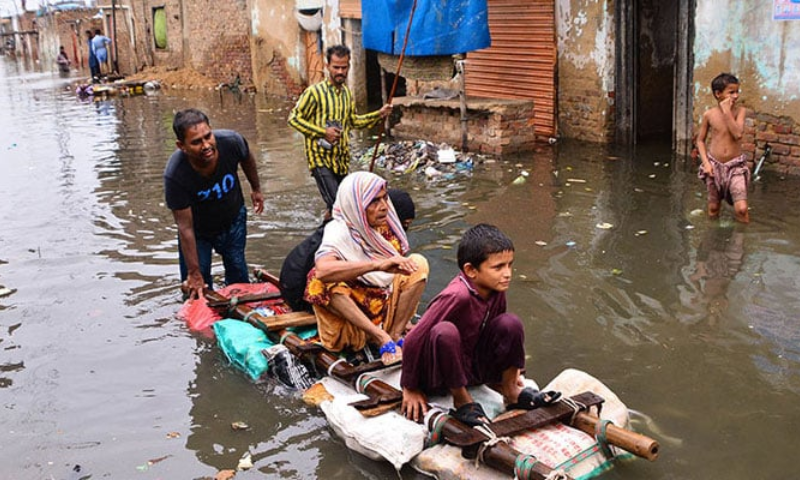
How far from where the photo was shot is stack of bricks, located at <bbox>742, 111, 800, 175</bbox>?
27.2 ft

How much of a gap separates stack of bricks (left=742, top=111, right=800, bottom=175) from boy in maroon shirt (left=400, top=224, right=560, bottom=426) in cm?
600

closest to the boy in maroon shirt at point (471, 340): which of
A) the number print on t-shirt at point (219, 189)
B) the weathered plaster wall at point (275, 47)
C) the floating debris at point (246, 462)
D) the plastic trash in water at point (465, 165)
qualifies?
the floating debris at point (246, 462)

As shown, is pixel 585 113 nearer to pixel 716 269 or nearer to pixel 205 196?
pixel 716 269

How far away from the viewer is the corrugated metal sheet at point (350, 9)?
16.0 metres

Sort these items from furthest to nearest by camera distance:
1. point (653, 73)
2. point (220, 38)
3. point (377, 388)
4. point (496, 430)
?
point (220, 38)
point (653, 73)
point (377, 388)
point (496, 430)

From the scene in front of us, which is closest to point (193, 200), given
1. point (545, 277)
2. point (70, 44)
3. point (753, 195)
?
point (545, 277)

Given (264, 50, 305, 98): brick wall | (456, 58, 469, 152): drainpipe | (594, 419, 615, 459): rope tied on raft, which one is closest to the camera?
(594, 419, 615, 459): rope tied on raft

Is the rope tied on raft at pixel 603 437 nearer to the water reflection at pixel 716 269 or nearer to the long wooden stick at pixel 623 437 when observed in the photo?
the long wooden stick at pixel 623 437

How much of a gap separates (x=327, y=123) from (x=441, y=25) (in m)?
4.60

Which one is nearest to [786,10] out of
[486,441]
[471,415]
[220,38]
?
[471,415]

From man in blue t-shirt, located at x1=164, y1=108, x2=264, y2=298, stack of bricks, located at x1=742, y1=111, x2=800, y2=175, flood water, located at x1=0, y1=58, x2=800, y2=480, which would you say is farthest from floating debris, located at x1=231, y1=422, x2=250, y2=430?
stack of bricks, located at x1=742, y1=111, x2=800, y2=175

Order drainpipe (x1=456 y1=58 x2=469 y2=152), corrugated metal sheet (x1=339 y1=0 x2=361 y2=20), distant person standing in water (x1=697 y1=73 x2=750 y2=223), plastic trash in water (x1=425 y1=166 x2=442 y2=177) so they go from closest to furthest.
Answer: distant person standing in water (x1=697 y1=73 x2=750 y2=223), plastic trash in water (x1=425 y1=166 x2=442 y2=177), drainpipe (x1=456 y1=58 x2=469 y2=152), corrugated metal sheet (x1=339 y1=0 x2=361 y2=20)

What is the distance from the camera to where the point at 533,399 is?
353cm

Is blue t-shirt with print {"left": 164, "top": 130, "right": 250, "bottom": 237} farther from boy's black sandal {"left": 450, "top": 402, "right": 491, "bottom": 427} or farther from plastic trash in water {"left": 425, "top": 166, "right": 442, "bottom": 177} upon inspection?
plastic trash in water {"left": 425, "top": 166, "right": 442, "bottom": 177}
